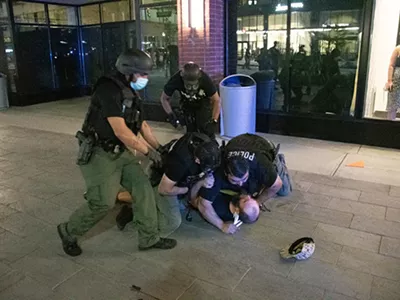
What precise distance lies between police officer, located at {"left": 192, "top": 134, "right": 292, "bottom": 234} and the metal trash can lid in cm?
303

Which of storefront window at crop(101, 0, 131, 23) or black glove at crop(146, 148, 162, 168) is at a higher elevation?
storefront window at crop(101, 0, 131, 23)

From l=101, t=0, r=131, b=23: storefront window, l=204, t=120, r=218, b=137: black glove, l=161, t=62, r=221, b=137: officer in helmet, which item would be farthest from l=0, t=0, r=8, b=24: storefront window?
l=204, t=120, r=218, b=137: black glove

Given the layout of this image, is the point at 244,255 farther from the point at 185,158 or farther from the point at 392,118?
the point at 392,118

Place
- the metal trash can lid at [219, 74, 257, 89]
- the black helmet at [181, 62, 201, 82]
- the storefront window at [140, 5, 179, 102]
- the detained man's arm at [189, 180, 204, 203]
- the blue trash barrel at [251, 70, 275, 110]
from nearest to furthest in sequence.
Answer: the detained man's arm at [189, 180, 204, 203] < the black helmet at [181, 62, 201, 82] < the metal trash can lid at [219, 74, 257, 89] < the blue trash barrel at [251, 70, 275, 110] < the storefront window at [140, 5, 179, 102]

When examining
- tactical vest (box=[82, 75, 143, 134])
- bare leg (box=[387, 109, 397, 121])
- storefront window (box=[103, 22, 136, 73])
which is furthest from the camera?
storefront window (box=[103, 22, 136, 73])

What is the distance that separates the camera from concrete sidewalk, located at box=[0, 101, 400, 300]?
2.27 meters

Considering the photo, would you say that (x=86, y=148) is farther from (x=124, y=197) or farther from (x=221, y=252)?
(x=221, y=252)

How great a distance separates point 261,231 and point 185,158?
959 millimetres

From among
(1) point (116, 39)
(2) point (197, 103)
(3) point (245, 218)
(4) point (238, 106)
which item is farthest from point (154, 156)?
(1) point (116, 39)

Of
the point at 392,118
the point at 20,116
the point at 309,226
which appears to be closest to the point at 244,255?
the point at 309,226

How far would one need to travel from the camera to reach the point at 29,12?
980 centimetres

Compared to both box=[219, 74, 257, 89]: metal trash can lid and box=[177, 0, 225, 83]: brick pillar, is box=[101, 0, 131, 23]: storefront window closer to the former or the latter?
box=[177, 0, 225, 83]: brick pillar

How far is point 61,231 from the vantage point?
2.65m

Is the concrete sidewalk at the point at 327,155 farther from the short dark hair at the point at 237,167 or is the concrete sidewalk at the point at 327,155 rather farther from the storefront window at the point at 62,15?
the storefront window at the point at 62,15
